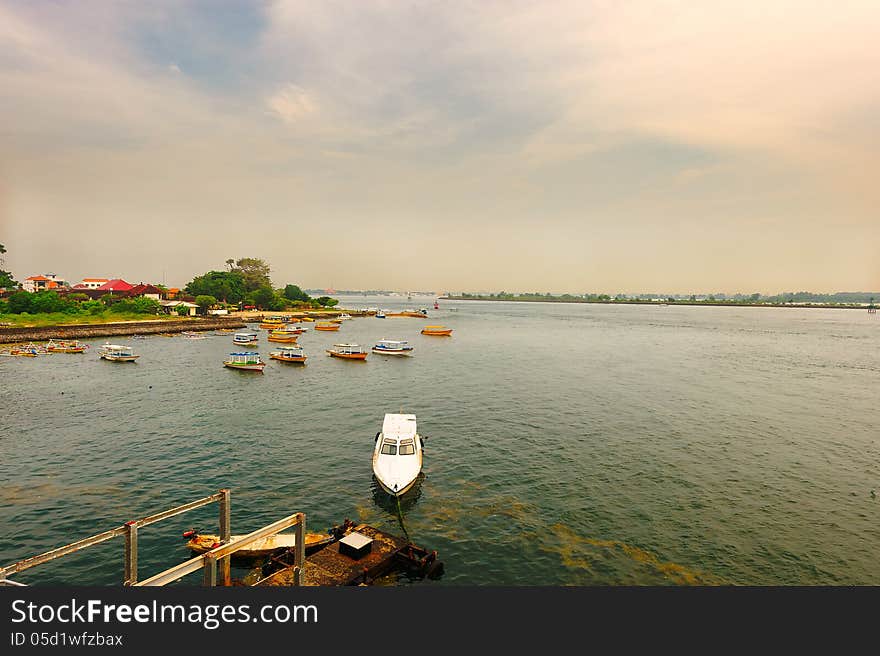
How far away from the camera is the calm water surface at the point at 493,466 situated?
25.4 meters

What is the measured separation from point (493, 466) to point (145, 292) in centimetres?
20681

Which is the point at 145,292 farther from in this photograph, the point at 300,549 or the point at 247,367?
the point at 300,549

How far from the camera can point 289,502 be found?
30.8m

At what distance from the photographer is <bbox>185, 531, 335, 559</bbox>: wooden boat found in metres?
24.1

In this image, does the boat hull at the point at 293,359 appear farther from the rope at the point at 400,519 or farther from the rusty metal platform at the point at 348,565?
the rusty metal platform at the point at 348,565

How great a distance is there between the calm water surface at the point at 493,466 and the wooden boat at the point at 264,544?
116cm

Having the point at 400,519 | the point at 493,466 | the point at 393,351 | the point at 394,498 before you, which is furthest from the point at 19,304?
the point at 493,466

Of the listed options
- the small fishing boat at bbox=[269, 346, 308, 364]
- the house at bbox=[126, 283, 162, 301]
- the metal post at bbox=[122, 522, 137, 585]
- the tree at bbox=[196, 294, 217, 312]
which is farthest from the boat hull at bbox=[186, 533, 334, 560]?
the house at bbox=[126, 283, 162, 301]

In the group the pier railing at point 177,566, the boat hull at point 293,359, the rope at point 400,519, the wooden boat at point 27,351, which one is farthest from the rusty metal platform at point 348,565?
the wooden boat at point 27,351

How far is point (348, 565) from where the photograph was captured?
71.6 ft

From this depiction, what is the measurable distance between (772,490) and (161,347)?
120 metres

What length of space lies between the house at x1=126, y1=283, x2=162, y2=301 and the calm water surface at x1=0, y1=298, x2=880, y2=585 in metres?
123

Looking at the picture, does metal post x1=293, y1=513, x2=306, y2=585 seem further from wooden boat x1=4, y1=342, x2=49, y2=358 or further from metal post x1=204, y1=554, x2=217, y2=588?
wooden boat x1=4, y1=342, x2=49, y2=358

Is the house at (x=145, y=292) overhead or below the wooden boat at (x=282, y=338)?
overhead
